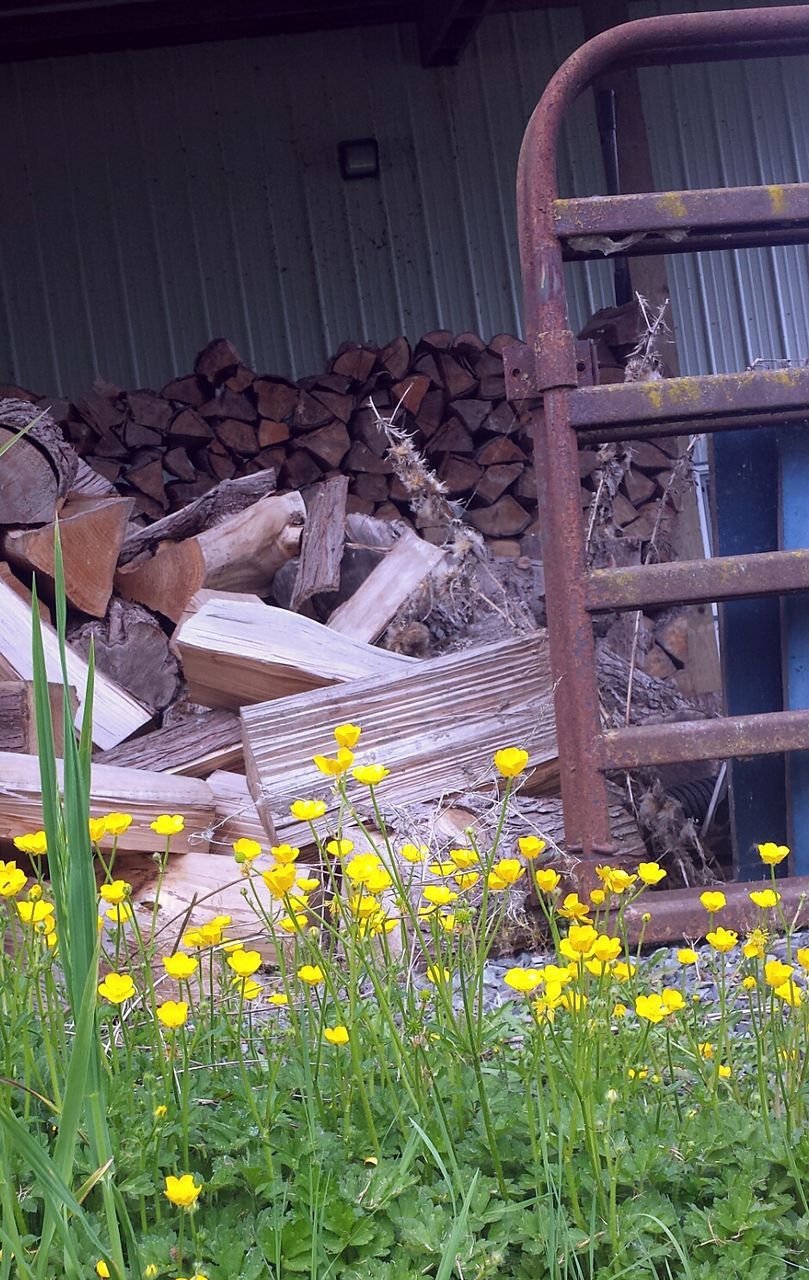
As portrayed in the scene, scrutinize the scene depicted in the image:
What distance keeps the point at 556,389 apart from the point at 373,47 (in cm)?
578

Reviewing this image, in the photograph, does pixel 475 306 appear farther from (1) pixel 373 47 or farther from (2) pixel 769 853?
(2) pixel 769 853

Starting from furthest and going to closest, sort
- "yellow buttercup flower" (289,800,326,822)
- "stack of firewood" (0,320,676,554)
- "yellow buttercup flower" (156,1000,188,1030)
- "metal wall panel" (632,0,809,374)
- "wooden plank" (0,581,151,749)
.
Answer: "metal wall panel" (632,0,809,374) < "stack of firewood" (0,320,676,554) < "wooden plank" (0,581,151,749) < "yellow buttercup flower" (289,800,326,822) < "yellow buttercup flower" (156,1000,188,1030)

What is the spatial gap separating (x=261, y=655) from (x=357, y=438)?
11.6 ft

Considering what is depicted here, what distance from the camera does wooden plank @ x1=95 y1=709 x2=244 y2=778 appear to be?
8.66 ft

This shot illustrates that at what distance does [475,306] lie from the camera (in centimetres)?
701

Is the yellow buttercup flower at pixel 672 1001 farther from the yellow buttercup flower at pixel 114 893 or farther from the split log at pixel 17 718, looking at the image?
the split log at pixel 17 718

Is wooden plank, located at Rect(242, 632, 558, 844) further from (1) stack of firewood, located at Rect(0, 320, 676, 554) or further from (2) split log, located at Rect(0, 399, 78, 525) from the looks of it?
(1) stack of firewood, located at Rect(0, 320, 676, 554)

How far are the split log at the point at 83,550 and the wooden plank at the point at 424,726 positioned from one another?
854 millimetres

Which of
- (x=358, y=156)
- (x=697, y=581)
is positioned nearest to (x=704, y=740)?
(x=697, y=581)

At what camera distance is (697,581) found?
221cm

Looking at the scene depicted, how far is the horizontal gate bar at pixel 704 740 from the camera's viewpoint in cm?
217

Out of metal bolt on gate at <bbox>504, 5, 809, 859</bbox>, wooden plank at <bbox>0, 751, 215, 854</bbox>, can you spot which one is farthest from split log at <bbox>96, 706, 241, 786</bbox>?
metal bolt on gate at <bbox>504, 5, 809, 859</bbox>

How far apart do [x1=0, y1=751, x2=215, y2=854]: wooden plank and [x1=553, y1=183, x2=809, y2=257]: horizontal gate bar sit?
1.34m

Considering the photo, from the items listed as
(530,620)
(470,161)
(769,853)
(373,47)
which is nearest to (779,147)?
(470,161)
